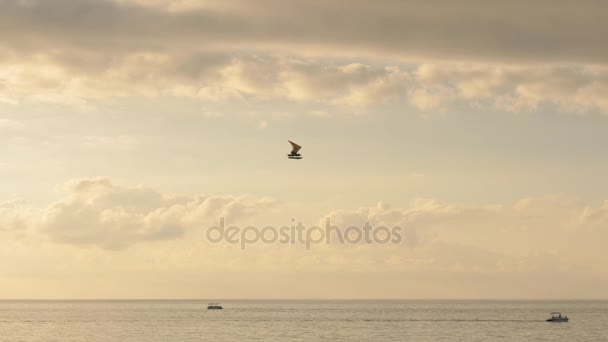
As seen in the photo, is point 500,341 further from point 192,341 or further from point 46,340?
point 46,340

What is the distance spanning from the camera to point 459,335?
185875 mm

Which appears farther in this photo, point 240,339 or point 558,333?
point 558,333

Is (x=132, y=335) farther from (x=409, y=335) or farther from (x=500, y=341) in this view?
(x=500, y=341)

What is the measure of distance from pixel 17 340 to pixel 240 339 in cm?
5388

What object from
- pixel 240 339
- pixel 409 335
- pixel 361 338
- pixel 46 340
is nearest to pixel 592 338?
pixel 409 335

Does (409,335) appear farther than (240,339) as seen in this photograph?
Yes

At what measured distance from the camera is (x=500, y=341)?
169m

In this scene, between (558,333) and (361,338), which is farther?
(558,333)

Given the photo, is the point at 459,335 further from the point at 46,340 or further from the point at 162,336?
the point at 46,340

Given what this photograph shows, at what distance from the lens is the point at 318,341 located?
16862 centimetres

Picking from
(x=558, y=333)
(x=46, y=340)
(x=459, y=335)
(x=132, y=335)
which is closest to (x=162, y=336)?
(x=132, y=335)

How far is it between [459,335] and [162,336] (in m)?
74.1

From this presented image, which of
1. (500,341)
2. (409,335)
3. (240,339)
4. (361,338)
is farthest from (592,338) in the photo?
(240,339)

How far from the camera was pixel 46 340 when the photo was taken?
17688 centimetres
